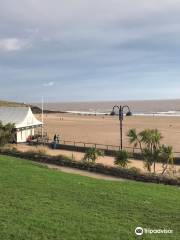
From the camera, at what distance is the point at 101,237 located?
718 cm

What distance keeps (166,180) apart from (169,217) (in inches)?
282

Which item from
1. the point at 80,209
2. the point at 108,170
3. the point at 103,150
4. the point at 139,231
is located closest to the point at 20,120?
the point at 103,150

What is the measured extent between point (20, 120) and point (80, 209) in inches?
1233

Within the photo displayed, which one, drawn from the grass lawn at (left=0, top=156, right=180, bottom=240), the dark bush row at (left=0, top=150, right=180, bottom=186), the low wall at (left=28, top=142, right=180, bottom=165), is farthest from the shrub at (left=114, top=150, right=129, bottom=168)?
the grass lawn at (left=0, top=156, right=180, bottom=240)

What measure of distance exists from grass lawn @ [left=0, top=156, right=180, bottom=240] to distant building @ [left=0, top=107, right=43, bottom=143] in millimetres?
25886

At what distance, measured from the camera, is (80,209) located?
8.98 metres

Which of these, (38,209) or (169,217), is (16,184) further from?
(169,217)

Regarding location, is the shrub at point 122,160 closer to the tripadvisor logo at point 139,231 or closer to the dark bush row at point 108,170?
the dark bush row at point 108,170

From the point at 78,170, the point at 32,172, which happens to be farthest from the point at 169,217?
the point at 78,170

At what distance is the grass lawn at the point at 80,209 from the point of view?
291 inches

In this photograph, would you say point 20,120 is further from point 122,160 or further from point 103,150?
point 122,160

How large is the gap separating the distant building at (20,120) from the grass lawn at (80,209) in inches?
1019

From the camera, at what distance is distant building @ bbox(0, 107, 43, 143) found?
38.3 meters

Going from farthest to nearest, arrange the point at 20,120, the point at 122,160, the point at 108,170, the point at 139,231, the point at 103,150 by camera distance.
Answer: the point at 20,120 → the point at 103,150 → the point at 122,160 → the point at 108,170 → the point at 139,231
